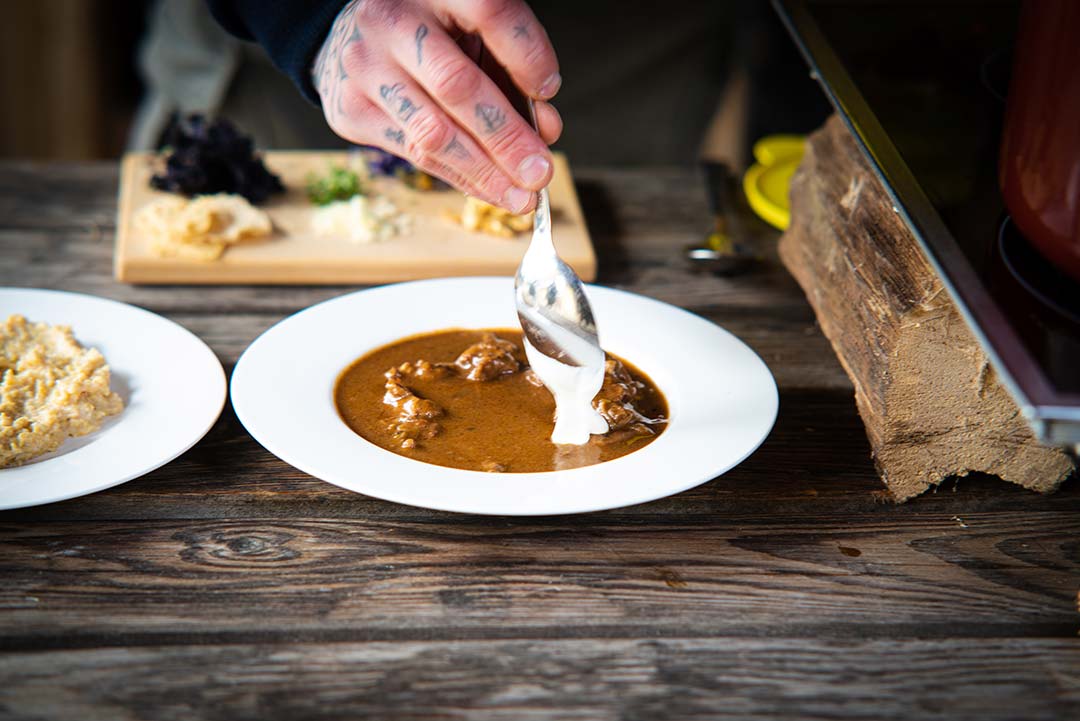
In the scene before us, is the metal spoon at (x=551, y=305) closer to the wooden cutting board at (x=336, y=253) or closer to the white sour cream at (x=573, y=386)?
the white sour cream at (x=573, y=386)

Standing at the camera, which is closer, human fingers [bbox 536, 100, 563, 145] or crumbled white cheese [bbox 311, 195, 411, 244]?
human fingers [bbox 536, 100, 563, 145]

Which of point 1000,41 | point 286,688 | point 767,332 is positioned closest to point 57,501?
point 286,688

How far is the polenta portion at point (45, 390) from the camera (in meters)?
1.30

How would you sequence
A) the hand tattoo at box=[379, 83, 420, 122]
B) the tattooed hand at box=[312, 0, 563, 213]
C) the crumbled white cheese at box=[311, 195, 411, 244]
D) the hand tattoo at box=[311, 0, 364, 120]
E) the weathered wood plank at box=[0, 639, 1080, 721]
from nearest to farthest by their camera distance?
the weathered wood plank at box=[0, 639, 1080, 721]
the tattooed hand at box=[312, 0, 563, 213]
the hand tattoo at box=[379, 83, 420, 122]
the hand tattoo at box=[311, 0, 364, 120]
the crumbled white cheese at box=[311, 195, 411, 244]

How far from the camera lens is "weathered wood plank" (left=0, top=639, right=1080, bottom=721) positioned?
1.06m

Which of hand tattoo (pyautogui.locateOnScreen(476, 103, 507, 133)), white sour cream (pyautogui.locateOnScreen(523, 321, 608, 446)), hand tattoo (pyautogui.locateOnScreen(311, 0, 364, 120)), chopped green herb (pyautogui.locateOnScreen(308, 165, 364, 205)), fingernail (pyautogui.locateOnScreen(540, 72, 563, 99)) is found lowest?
chopped green herb (pyautogui.locateOnScreen(308, 165, 364, 205))

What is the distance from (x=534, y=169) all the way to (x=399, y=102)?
238mm

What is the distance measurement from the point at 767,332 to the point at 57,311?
3.89ft

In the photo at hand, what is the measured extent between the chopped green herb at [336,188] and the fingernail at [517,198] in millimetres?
818

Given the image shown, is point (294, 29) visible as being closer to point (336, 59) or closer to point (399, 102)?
point (336, 59)

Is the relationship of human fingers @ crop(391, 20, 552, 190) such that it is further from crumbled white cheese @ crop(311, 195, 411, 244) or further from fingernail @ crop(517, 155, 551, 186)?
crumbled white cheese @ crop(311, 195, 411, 244)

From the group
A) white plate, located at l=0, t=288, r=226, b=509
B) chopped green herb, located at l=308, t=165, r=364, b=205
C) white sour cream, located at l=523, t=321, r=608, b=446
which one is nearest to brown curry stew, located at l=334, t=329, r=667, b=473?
white sour cream, located at l=523, t=321, r=608, b=446

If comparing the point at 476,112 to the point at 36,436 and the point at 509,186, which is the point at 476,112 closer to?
the point at 509,186

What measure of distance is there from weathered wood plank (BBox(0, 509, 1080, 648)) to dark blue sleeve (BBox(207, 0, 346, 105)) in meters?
0.91
